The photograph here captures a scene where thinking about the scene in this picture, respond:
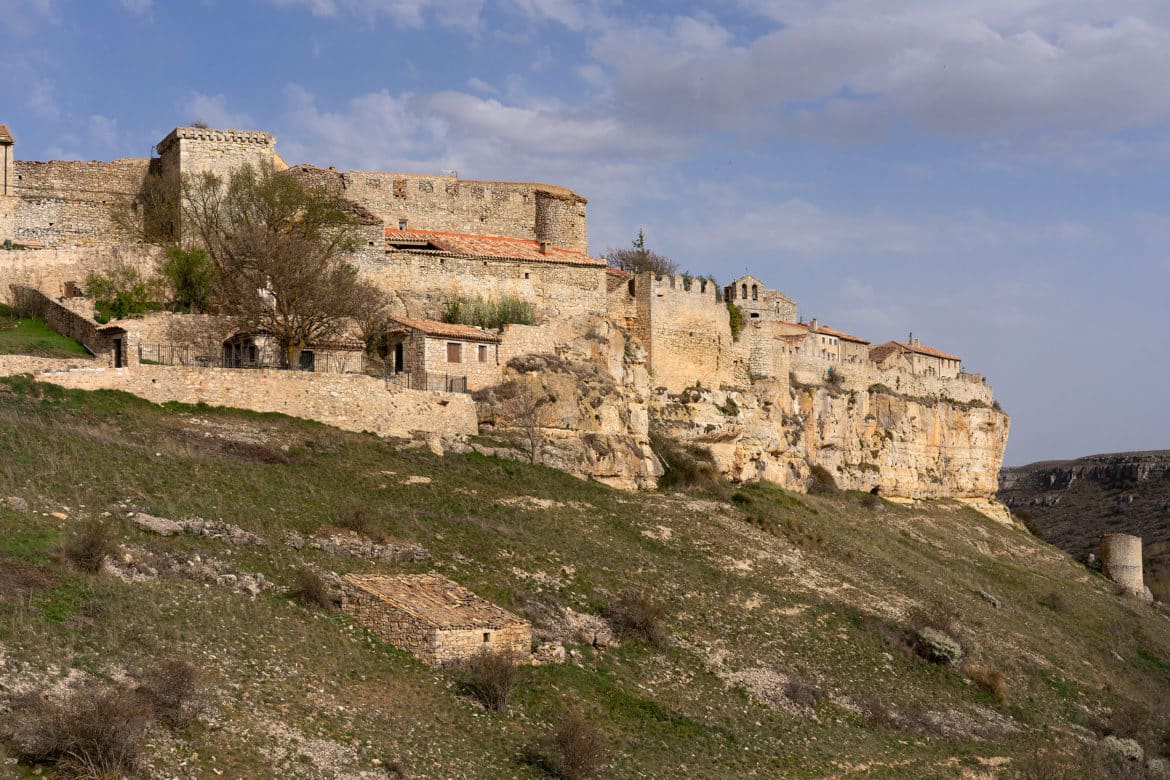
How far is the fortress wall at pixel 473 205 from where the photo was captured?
4794 centimetres

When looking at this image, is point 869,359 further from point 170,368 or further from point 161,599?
point 161,599

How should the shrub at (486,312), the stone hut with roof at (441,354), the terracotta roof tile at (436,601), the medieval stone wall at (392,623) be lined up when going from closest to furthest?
the medieval stone wall at (392,623) < the terracotta roof tile at (436,601) < the stone hut with roof at (441,354) < the shrub at (486,312)

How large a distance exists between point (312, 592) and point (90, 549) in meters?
3.75

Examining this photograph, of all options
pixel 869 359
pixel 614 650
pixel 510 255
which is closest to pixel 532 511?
pixel 614 650

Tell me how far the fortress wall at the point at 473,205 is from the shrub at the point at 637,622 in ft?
80.4

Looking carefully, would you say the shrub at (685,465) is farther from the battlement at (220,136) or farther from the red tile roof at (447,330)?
the battlement at (220,136)

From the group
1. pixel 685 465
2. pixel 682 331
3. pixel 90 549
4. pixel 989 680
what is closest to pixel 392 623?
pixel 90 549

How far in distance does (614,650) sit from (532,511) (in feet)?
24.4

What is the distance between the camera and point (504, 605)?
25328mm

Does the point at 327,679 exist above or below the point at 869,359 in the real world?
below

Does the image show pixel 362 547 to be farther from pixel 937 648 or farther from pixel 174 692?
pixel 937 648

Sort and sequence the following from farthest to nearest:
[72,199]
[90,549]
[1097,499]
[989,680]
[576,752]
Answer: [1097,499] → [72,199] → [989,680] → [90,549] → [576,752]

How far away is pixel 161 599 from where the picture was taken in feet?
65.7

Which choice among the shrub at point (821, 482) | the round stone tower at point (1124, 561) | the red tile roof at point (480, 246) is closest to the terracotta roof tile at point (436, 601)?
the red tile roof at point (480, 246)
